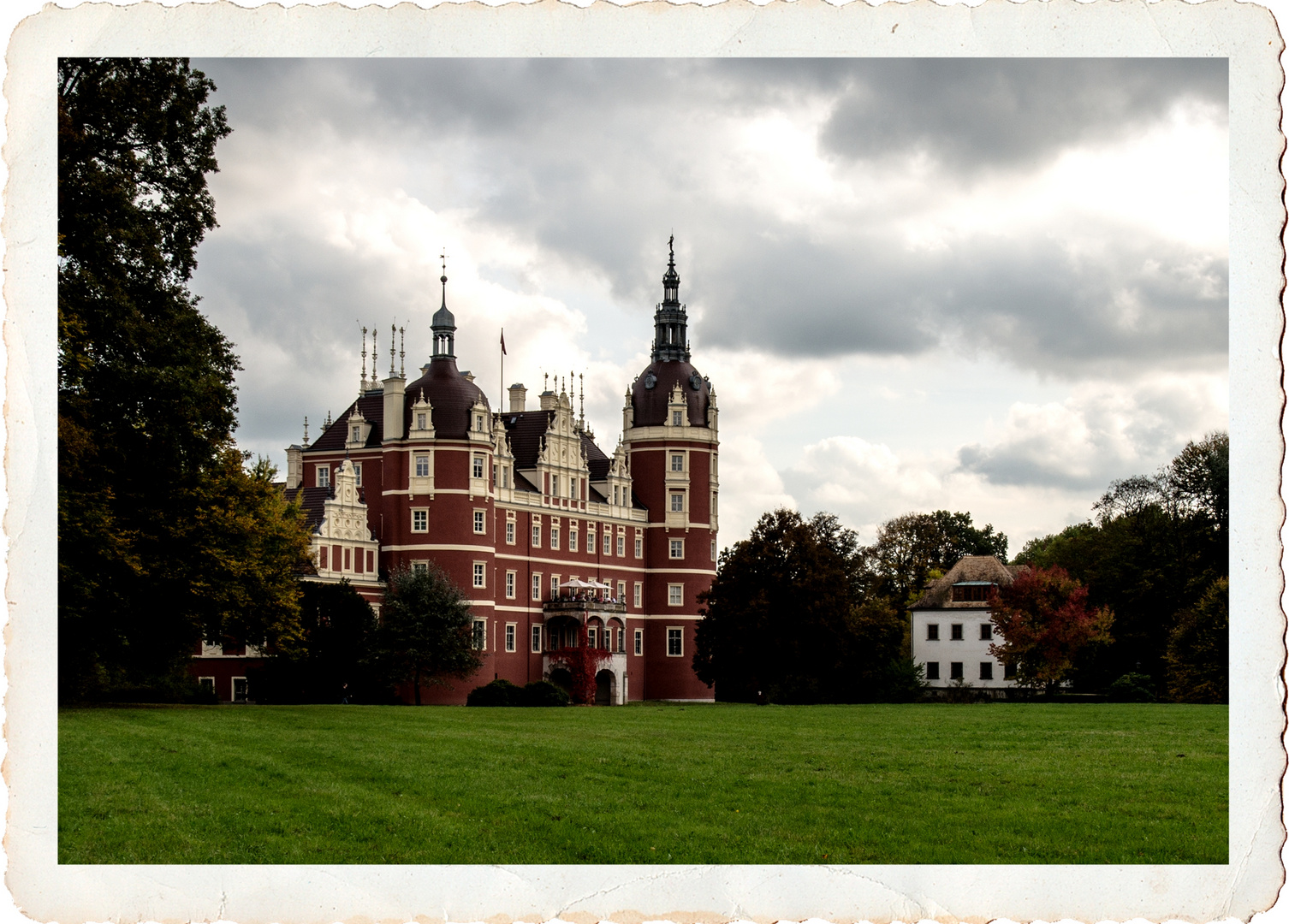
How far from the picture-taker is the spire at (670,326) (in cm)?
8062

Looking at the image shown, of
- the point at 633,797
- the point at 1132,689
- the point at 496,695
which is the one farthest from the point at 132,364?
the point at 1132,689

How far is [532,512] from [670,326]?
52.8 ft

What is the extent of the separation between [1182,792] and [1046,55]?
920 centimetres

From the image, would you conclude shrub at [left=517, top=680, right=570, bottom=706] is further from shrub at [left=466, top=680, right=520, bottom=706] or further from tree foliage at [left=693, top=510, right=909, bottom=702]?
tree foliage at [left=693, top=510, right=909, bottom=702]

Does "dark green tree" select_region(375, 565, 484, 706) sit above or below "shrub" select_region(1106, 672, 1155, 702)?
above

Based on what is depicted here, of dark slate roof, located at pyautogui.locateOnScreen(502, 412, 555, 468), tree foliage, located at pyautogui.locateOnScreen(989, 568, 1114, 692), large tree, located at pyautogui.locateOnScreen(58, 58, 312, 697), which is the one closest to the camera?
large tree, located at pyautogui.locateOnScreen(58, 58, 312, 697)

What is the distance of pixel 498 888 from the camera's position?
10.9 metres

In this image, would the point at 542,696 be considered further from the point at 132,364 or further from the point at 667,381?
the point at 132,364

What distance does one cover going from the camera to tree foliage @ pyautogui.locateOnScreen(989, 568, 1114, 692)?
2367 inches

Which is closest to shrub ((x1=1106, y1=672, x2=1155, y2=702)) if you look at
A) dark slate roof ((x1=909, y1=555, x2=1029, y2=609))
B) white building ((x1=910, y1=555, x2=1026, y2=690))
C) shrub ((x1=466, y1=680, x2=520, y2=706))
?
dark slate roof ((x1=909, y1=555, x2=1029, y2=609))

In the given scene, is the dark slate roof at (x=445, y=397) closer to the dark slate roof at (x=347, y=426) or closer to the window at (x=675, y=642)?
the dark slate roof at (x=347, y=426)

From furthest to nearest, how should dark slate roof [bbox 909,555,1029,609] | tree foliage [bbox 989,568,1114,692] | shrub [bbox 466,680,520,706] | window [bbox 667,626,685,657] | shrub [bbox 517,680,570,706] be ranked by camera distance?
window [bbox 667,626,685,657], dark slate roof [bbox 909,555,1029,609], tree foliage [bbox 989,568,1114,692], shrub [bbox 517,680,570,706], shrub [bbox 466,680,520,706]

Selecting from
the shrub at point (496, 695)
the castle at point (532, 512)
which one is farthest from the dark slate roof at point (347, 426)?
the shrub at point (496, 695)

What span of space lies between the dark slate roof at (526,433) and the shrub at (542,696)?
16.5 meters
